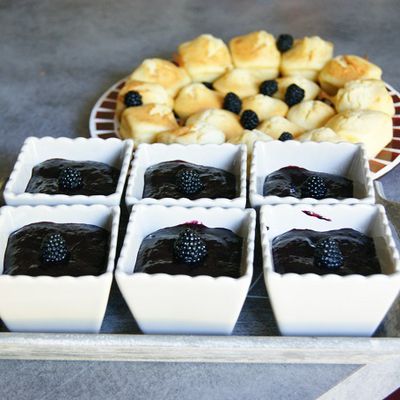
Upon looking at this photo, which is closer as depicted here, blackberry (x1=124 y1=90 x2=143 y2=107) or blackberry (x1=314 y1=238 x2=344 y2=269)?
blackberry (x1=314 y1=238 x2=344 y2=269)

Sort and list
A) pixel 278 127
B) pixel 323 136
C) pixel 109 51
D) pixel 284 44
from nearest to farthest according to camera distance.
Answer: pixel 323 136 → pixel 278 127 → pixel 284 44 → pixel 109 51

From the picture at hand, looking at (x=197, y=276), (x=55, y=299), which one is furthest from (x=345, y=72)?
(x=55, y=299)

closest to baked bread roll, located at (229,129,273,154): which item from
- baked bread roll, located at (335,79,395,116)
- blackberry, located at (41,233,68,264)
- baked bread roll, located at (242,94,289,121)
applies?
baked bread roll, located at (242,94,289,121)

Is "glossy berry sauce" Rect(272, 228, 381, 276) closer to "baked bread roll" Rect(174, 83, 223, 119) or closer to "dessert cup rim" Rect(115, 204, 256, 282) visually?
"dessert cup rim" Rect(115, 204, 256, 282)

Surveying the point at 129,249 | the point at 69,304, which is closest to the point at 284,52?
the point at 129,249

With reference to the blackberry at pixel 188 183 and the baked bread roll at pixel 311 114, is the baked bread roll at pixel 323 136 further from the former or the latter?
the blackberry at pixel 188 183

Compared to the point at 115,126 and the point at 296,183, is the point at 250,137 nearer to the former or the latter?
the point at 296,183
